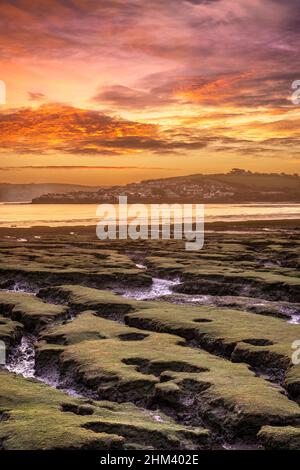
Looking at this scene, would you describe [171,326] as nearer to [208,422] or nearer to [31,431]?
[208,422]

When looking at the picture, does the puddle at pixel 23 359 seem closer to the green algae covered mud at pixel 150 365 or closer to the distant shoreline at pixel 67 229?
the green algae covered mud at pixel 150 365

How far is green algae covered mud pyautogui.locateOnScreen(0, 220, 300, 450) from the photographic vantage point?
1344cm

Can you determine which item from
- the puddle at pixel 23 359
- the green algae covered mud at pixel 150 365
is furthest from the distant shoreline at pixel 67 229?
the puddle at pixel 23 359

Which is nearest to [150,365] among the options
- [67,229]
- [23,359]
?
[23,359]

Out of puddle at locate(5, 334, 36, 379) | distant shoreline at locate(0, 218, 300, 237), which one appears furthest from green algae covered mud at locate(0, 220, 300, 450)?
distant shoreline at locate(0, 218, 300, 237)

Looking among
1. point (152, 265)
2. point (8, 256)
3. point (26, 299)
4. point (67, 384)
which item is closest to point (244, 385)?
point (67, 384)

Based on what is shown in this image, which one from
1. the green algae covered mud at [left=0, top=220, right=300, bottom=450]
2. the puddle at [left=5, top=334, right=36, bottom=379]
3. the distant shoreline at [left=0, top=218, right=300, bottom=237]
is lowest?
the puddle at [left=5, top=334, right=36, bottom=379]

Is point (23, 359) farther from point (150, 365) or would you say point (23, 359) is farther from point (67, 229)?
point (67, 229)

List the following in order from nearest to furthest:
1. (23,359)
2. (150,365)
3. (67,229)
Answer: (150,365) → (23,359) → (67,229)

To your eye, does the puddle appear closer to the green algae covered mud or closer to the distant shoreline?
the green algae covered mud

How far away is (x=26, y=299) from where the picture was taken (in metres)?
30.6

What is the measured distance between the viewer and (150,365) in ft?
61.2

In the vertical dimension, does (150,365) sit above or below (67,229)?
below

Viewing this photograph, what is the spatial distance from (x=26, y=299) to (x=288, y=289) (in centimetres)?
1696
